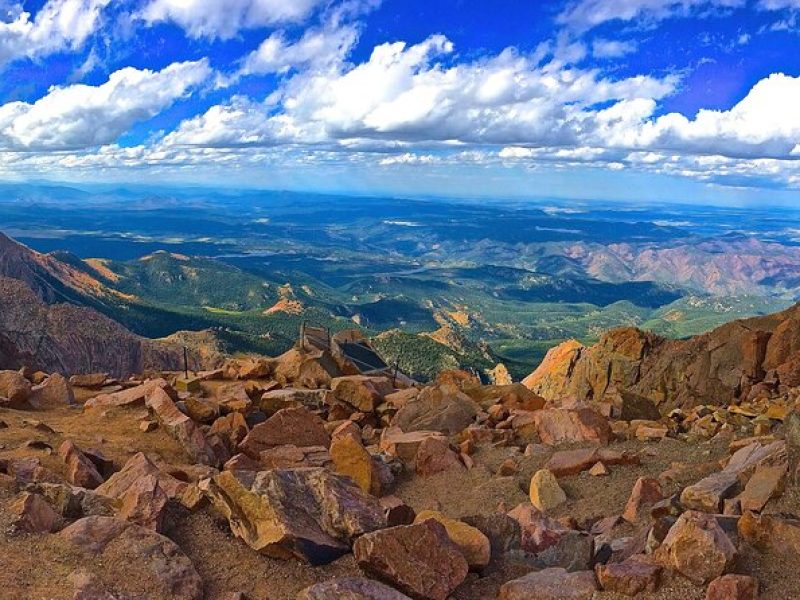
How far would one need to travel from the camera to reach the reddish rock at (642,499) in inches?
591

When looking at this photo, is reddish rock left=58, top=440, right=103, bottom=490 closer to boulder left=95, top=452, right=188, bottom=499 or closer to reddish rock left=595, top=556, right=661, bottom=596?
boulder left=95, top=452, right=188, bottom=499

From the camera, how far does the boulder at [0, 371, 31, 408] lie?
25000 mm

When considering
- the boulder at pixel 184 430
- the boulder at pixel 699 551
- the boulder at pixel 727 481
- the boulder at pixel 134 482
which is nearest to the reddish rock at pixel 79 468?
the boulder at pixel 134 482

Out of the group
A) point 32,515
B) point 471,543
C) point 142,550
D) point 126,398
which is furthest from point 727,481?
point 126,398

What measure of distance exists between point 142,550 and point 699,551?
8995mm

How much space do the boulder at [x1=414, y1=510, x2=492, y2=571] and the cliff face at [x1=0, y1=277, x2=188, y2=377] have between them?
107 m

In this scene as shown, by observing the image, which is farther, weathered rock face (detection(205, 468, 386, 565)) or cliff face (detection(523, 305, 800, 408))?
cliff face (detection(523, 305, 800, 408))

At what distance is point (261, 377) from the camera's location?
35.2 m

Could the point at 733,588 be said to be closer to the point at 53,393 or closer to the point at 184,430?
the point at 184,430

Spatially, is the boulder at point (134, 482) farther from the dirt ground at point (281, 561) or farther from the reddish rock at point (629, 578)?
the reddish rock at point (629, 578)

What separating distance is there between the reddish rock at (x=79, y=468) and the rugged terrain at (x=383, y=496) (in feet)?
0.16

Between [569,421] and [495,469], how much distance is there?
Answer: 4.83 meters

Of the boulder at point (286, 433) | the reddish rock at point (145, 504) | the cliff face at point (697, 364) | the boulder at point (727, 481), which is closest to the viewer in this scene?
Answer: the reddish rock at point (145, 504)

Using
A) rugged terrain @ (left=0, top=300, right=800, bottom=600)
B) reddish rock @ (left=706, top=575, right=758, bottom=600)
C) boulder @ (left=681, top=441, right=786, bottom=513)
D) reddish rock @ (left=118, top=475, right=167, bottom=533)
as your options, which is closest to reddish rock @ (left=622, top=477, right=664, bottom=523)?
rugged terrain @ (left=0, top=300, right=800, bottom=600)
